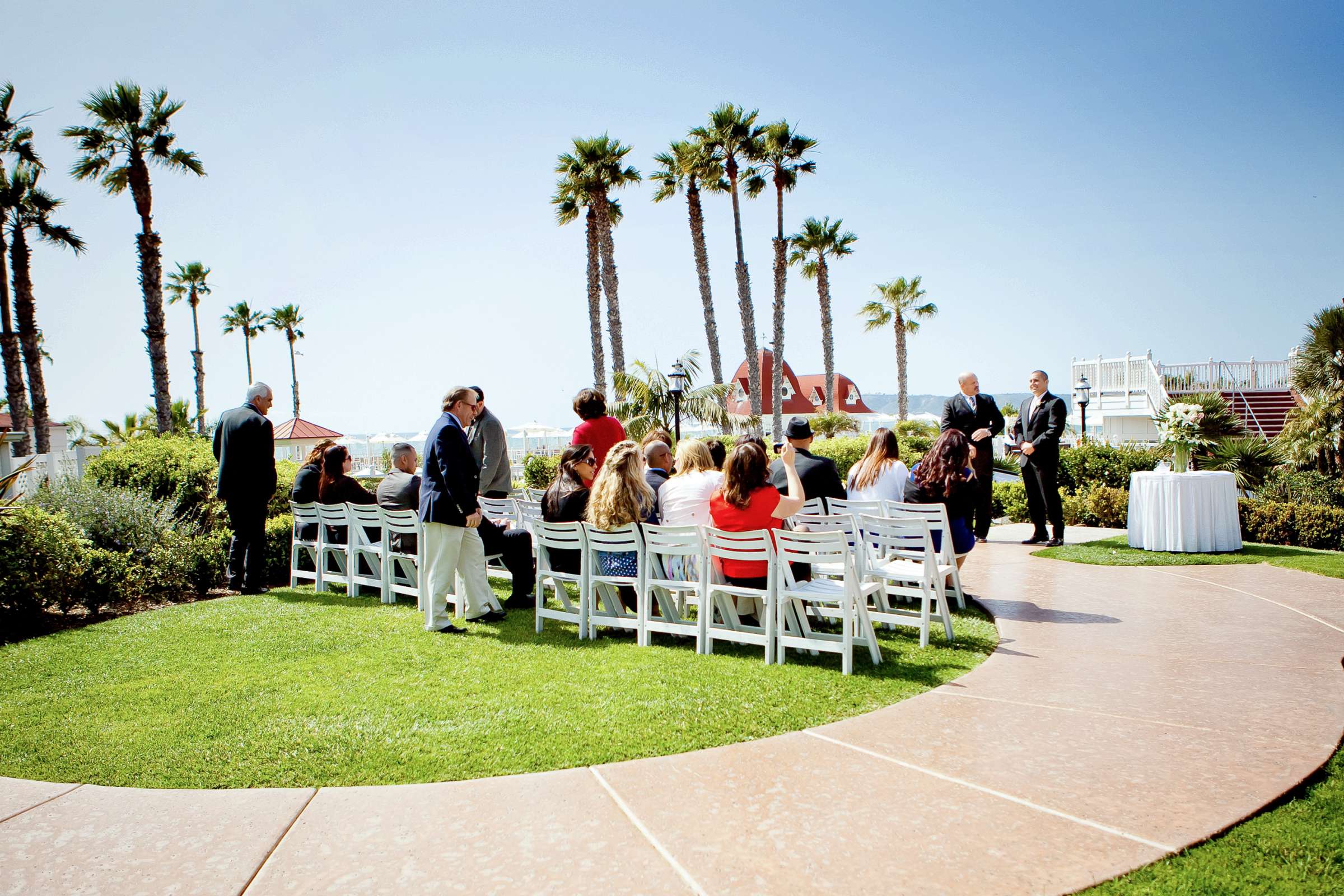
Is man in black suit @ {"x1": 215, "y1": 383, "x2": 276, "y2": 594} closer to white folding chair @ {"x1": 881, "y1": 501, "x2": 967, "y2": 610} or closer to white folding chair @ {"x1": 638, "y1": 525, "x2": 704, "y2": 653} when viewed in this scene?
white folding chair @ {"x1": 638, "y1": 525, "x2": 704, "y2": 653}

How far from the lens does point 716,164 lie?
91.0ft

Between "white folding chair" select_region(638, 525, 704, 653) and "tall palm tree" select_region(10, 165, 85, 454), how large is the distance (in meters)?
24.7

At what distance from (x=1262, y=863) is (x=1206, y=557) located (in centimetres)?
723

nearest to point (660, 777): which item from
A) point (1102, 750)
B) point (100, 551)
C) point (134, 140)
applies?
point (1102, 750)

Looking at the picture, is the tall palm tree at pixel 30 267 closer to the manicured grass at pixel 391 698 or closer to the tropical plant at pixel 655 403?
the tropical plant at pixel 655 403

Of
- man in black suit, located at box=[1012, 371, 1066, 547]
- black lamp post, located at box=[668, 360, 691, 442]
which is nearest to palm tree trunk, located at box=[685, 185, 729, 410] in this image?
black lamp post, located at box=[668, 360, 691, 442]

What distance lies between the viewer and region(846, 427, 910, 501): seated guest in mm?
6867

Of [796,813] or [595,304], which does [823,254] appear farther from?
[796,813]

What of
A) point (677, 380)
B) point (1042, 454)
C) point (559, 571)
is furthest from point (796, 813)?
point (677, 380)

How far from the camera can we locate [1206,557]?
868 cm

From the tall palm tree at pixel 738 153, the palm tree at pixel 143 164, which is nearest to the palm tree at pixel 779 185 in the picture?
the tall palm tree at pixel 738 153

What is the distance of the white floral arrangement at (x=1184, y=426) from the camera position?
29.9ft

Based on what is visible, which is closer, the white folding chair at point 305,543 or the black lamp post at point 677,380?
the white folding chair at point 305,543

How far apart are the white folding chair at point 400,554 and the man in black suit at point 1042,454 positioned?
7.21m
